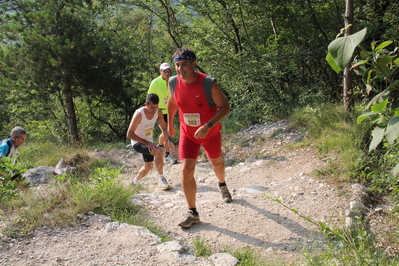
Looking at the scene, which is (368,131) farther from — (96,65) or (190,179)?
(96,65)

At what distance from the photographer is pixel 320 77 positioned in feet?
28.9

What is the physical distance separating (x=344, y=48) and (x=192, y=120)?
7.81 feet

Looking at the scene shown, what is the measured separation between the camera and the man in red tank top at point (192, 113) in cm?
344

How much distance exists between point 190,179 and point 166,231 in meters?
0.61

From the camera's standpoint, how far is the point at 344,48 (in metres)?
1.36

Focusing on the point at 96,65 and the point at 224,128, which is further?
the point at 96,65

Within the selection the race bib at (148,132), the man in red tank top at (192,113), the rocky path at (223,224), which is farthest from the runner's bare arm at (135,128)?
the man in red tank top at (192,113)

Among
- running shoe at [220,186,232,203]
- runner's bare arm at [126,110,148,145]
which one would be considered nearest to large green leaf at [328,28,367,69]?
running shoe at [220,186,232,203]

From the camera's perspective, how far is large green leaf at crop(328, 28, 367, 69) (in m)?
1.32

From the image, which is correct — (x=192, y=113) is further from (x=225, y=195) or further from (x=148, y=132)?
(x=148, y=132)

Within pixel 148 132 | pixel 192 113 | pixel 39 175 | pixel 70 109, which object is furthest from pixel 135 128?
pixel 70 109

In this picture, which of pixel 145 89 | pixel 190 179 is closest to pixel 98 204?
pixel 190 179

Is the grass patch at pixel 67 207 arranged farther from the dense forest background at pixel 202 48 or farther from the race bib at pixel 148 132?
the dense forest background at pixel 202 48

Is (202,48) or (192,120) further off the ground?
(202,48)
